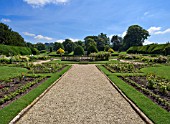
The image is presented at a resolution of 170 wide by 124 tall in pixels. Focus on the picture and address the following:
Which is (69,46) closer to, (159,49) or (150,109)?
(159,49)

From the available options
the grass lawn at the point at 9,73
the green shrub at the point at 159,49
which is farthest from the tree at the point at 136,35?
the grass lawn at the point at 9,73

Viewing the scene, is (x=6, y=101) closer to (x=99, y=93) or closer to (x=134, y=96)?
(x=99, y=93)

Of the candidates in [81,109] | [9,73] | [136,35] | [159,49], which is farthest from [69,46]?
[81,109]

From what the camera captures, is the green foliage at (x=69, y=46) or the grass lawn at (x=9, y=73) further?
the green foliage at (x=69, y=46)

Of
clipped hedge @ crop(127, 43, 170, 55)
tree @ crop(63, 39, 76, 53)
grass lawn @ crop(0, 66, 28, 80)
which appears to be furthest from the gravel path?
tree @ crop(63, 39, 76, 53)

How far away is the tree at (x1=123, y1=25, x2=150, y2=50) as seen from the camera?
68.9 metres

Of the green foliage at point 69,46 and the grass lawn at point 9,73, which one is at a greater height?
the green foliage at point 69,46

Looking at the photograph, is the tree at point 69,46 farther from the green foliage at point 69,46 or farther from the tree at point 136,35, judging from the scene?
the tree at point 136,35

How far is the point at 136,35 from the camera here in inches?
2704

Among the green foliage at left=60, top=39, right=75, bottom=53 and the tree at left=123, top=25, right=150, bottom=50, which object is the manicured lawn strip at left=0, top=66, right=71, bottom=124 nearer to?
the green foliage at left=60, top=39, right=75, bottom=53

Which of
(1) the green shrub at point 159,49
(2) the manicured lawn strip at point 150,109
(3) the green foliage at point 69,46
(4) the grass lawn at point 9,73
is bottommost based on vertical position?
(2) the manicured lawn strip at point 150,109

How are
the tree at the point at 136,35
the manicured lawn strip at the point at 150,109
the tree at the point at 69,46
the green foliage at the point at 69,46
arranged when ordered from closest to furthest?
the manicured lawn strip at the point at 150,109
the green foliage at the point at 69,46
the tree at the point at 69,46
the tree at the point at 136,35

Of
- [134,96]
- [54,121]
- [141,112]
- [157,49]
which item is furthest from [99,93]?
[157,49]

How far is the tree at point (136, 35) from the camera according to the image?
68875 millimetres
